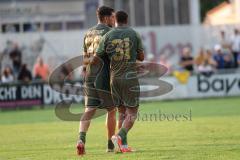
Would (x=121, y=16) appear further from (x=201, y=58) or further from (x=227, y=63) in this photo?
(x=227, y=63)

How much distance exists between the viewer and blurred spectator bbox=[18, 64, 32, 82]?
31.6 m

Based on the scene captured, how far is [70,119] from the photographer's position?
896 inches

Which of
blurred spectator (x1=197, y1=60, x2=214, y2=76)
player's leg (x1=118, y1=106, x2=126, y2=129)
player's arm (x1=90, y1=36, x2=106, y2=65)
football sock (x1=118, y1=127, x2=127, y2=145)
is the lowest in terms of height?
blurred spectator (x1=197, y1=60, x2=214, y2=76)

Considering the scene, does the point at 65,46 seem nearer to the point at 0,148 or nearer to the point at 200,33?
the point at 200,33

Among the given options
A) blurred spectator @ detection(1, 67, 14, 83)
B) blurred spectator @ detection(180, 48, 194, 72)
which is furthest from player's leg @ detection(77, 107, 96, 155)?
blurred spectator @ detection(180, 48, 194, 72)

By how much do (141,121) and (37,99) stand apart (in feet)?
31.7

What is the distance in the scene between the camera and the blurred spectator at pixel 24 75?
31633mm

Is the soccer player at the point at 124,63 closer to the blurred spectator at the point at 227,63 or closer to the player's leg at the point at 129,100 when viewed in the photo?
the player's leg at the point at 129,100

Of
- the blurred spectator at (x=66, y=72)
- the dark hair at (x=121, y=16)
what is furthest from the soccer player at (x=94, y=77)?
the blurred spectator at (x=66, y=72)

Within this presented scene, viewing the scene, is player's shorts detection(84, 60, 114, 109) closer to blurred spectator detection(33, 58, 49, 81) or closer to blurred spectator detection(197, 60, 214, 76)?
blurred spectator detection(33, 58, 49, 81)

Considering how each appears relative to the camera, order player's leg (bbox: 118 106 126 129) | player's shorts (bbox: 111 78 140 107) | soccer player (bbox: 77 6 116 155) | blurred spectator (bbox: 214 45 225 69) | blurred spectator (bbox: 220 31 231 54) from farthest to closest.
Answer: blurred spectator (bbox: 220 31 231 54), blurred spectator (bbox: 214 45 225 69), player's leg (bbox: 118 106 126 129), soccer player (bbox: 77 6 116 155), player's shorts (bbox: 111 78 140 107)

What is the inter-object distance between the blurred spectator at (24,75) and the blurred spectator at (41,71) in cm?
27

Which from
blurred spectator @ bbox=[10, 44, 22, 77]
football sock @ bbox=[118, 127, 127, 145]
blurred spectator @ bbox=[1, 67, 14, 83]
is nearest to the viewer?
football sock @ bbox=[118, 127, 127, 145]

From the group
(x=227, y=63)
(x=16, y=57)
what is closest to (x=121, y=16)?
(x=227, y=63)
